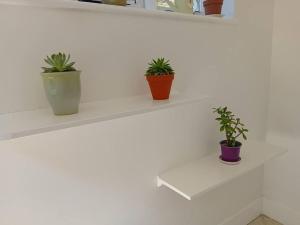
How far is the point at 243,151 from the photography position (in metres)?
1.31

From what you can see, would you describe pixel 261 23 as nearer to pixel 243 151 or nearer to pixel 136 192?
pixel 243 151

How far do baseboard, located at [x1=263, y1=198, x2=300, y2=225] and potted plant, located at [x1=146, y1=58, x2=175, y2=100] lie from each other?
131cm

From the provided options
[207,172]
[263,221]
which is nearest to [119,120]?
[207,172]

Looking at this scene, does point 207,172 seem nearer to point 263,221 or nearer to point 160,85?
point 160,85

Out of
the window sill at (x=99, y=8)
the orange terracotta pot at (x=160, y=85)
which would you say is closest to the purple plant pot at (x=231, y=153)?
the orange terracotta pot at (x=160, y=85)

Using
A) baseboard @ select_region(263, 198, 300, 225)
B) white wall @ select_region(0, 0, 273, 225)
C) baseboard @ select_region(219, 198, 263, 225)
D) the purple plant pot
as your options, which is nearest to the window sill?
white wall @ select_region(0, 0, 273, 225)

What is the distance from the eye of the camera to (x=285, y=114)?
5.15 ft

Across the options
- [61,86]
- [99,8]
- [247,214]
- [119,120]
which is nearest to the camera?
[61,86]

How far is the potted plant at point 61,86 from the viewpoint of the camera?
643 mm

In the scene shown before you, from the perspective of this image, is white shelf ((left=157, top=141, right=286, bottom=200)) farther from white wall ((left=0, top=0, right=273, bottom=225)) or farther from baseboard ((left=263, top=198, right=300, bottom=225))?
baseboard ((left=263, top=198, right=300, bottom=225))

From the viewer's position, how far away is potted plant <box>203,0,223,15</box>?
1.23 meters

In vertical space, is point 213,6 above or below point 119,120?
above

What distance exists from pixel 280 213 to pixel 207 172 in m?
0.93

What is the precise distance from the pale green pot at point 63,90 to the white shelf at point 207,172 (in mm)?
556
